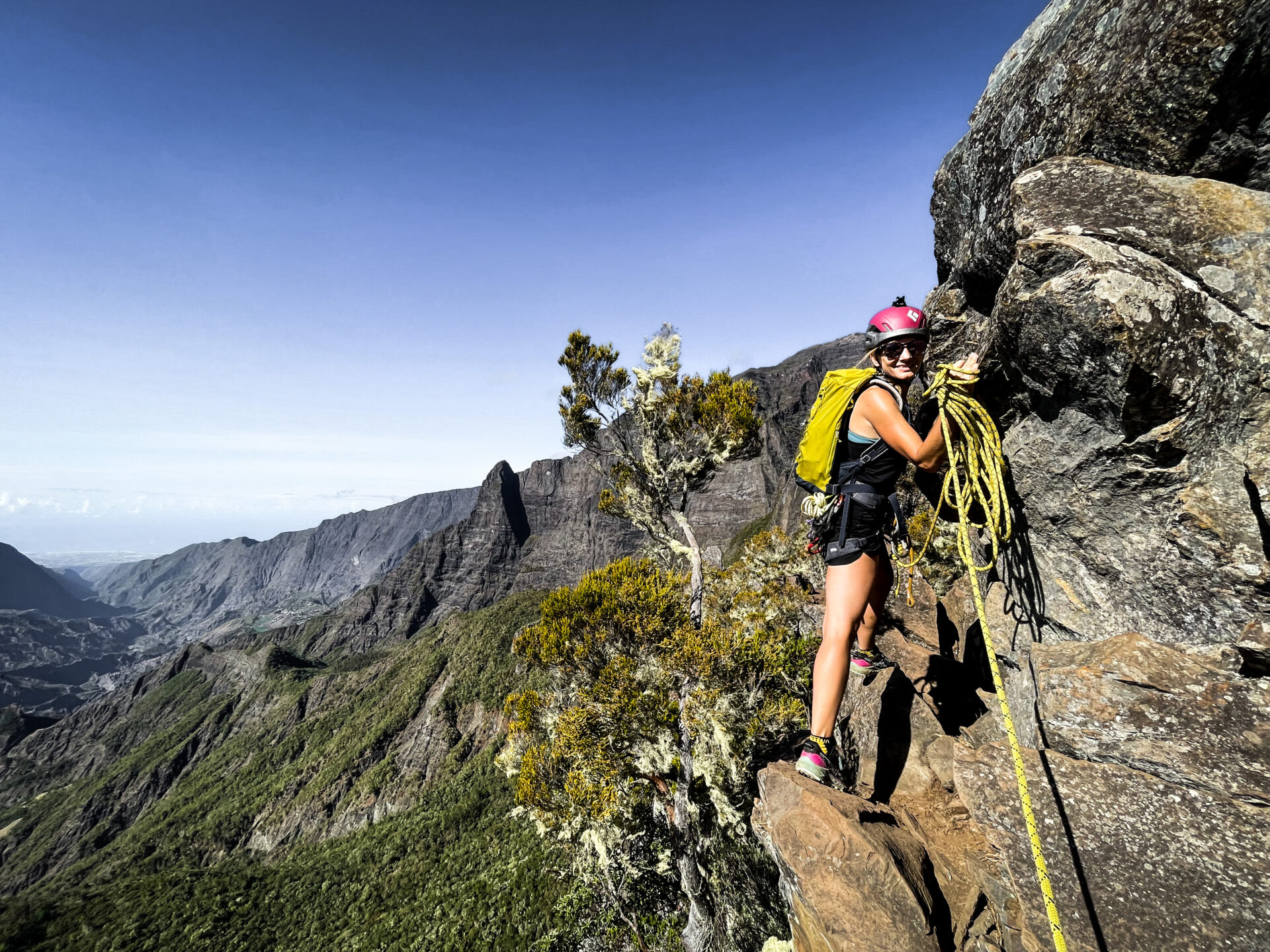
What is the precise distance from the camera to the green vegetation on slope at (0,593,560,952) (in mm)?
43719

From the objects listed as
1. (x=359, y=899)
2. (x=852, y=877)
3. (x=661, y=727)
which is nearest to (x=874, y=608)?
(x=852, y=877)

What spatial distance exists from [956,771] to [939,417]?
3282 mm

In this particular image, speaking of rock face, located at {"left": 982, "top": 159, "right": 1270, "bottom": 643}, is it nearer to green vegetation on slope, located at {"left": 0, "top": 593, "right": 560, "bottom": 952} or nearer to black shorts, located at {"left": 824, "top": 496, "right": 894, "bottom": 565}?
black shorts, located at {"left": 824, "top": 496, "right": 894, "bottom": 565}

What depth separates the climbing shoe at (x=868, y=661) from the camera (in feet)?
21.2

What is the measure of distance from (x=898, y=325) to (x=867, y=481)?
1.62 meters

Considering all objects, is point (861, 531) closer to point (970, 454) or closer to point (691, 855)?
point (970, 454)

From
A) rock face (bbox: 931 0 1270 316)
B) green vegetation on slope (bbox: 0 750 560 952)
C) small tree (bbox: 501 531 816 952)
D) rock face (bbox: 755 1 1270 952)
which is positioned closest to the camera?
rock face (bbox: 755 1 1270 952)

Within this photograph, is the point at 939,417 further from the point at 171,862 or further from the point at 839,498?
the point at 171,862

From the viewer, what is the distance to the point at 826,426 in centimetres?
519

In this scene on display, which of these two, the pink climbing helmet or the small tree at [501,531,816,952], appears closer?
the pink climbing helmet

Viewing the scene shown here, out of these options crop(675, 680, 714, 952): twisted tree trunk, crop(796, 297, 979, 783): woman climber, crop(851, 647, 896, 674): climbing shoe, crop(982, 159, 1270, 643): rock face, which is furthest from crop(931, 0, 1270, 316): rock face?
crop(675, 680, 714, 952): twisted tree trunk

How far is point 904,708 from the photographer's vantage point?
642cm

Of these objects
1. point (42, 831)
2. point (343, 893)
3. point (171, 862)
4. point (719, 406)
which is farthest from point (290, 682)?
point (719, 406)

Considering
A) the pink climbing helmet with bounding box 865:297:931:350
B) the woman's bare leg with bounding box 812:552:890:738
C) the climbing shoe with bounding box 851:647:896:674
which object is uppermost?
the pink climbing helmet with bounding box 865:297:931:350
